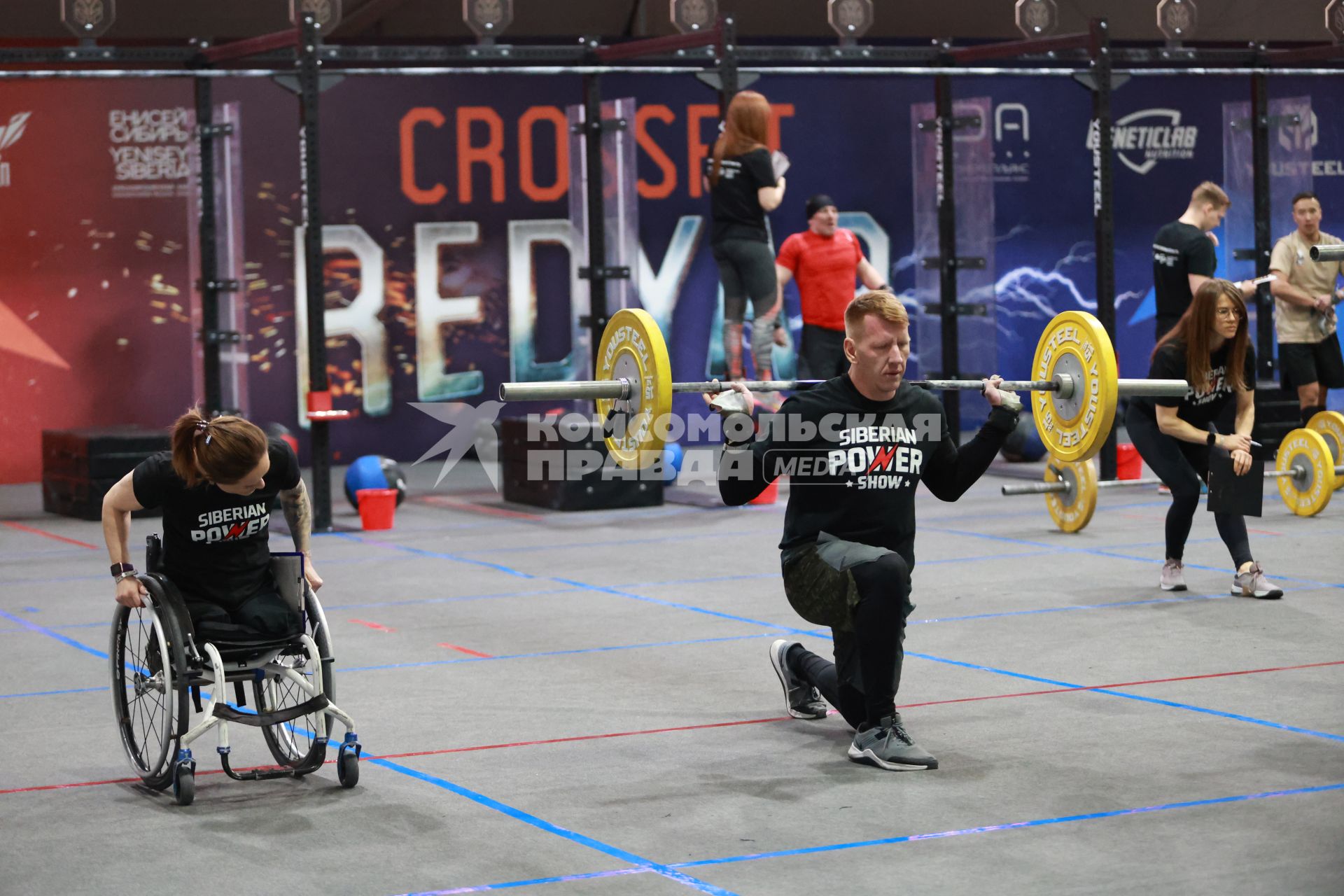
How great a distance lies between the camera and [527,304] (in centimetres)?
1303

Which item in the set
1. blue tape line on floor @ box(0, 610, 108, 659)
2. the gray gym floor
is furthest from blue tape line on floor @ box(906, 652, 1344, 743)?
blue tape line on floor @ box(0, 610, 108, 659)

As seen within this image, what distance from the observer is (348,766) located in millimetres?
4129

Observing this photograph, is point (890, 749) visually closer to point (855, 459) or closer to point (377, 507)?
point (855, 459)

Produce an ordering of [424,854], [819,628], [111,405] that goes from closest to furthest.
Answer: [424,854] < [819,628] < [111,405]

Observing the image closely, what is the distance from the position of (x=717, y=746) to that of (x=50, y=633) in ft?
10.0

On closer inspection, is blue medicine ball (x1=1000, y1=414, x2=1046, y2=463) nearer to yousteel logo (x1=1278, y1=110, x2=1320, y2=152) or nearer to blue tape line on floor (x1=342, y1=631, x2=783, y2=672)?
yousteel logo (x1=1278, y1=110, x2=1320, y2=152)

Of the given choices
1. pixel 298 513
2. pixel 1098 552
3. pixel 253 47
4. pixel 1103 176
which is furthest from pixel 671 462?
pixel 298 513

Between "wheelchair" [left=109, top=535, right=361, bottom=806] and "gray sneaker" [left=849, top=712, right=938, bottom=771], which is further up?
"wheelchair" [left=109, top=535, right=361, bottom=806]

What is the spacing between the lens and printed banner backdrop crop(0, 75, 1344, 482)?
39.1 ft

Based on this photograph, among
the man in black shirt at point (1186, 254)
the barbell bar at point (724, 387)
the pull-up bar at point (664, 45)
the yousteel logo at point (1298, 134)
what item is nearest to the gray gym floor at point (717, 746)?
the barbell bar at point (724, 387)

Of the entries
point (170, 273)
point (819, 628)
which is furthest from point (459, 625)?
point (170, 273)

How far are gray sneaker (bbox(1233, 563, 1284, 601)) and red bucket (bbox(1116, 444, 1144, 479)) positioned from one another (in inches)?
160

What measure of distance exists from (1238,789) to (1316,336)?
6.68m

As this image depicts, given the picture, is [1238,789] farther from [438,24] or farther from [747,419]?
[438,24]
